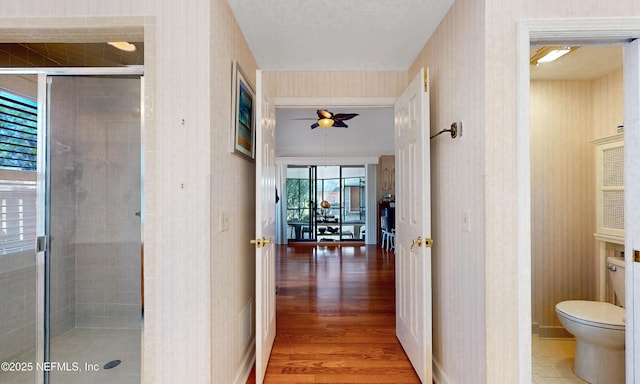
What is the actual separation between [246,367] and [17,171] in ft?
7.01

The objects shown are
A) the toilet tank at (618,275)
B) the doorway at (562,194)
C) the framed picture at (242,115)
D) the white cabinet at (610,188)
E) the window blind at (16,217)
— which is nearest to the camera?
the framed picture at (242,115)

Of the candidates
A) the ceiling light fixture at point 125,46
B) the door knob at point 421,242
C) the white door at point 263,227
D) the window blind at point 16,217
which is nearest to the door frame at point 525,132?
the door knob at point 421,242

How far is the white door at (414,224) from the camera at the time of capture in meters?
1.83

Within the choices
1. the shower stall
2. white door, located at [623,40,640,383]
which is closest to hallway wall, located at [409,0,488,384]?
white door, located at [623,40,640,383]

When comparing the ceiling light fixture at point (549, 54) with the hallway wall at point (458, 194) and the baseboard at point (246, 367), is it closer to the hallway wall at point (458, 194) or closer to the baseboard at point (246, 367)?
the hallway wall at point (458, 194)

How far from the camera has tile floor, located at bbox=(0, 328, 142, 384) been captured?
181 centimetres

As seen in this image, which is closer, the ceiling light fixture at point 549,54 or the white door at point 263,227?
the white door at point 263,227

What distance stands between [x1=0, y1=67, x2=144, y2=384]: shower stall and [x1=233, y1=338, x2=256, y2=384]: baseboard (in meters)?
0.63

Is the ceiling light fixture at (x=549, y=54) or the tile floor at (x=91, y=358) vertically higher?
the ceiling light fixture at (x=549, y=54)

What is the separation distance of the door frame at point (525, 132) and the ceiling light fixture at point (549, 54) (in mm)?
644

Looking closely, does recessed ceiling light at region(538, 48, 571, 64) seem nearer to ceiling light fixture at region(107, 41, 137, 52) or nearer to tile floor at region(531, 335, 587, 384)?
tile floor at region(531, 335, 587, 384)

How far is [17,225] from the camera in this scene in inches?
77.2

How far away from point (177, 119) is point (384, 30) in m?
1.49

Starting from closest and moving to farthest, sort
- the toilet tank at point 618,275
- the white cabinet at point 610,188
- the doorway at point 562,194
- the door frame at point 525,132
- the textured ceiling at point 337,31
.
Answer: the door frame at point 525,132
the textured ceiling at point 337,31
the toilet tank at point 618,275
the white cabinet at point 610,188
the doorway at point 562,194
